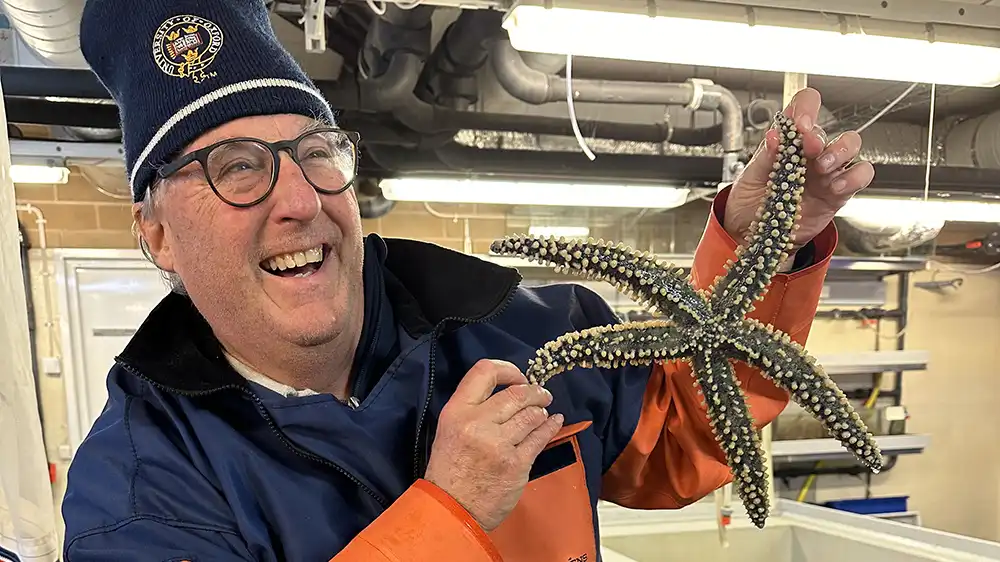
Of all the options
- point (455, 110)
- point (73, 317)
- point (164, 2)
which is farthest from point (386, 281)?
point (73, 317)

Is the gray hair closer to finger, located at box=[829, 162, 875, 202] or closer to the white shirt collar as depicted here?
the white shirt collar

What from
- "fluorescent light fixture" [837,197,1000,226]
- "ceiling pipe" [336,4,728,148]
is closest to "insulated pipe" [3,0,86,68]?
"ceiling pipe" [336,4,728,148]

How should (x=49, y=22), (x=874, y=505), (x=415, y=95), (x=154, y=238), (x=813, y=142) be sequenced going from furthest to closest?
(x=874, y=505)
(x=415, y=95)
(x=49, y=22)
(x=154, y=238)
(x=813, y=142)

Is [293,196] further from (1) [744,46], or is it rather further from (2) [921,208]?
(2) [921,208]

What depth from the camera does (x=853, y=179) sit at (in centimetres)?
74

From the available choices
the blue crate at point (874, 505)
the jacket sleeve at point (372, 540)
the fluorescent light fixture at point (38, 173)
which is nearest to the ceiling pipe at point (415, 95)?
the fluorescent light fixture at point (38, 173)

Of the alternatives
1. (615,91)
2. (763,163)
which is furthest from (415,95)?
(763,163)

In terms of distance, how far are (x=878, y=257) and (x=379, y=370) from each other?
3.83 meters

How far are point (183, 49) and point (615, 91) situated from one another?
1924mm

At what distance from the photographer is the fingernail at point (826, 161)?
2.39 ft

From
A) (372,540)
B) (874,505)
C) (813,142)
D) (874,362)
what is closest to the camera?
(372,540)

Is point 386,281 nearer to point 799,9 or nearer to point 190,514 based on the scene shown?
point 190,514

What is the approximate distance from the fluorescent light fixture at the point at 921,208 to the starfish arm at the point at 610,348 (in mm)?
1757

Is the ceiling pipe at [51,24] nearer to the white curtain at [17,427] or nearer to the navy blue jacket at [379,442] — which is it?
the white curtain at [17,427]
